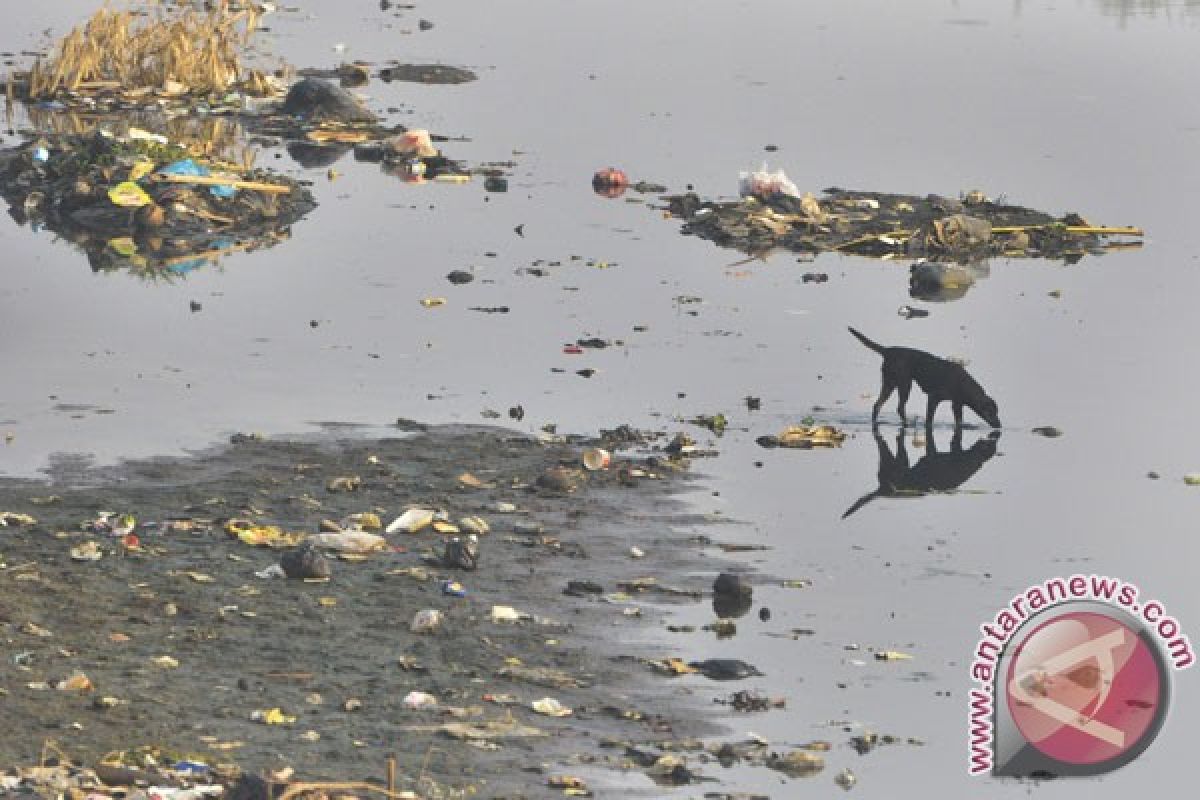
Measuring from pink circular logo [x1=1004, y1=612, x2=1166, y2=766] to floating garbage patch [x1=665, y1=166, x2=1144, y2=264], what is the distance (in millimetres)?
10500

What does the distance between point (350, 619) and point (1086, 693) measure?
3.34 meters

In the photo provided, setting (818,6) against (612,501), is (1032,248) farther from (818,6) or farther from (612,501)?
(818,6)

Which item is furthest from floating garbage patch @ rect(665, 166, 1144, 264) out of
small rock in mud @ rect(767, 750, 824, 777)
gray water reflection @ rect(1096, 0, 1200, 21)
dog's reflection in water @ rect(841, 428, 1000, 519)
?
gray water reflection @ rect(1096, 0, 1200, 21)

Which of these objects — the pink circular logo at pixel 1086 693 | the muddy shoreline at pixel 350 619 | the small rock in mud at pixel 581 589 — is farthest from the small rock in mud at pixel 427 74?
the pink circular logo at pixel 1086 693

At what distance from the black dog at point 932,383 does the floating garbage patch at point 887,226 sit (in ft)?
17.9

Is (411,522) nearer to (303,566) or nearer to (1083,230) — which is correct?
(303,566)

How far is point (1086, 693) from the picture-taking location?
10500mm

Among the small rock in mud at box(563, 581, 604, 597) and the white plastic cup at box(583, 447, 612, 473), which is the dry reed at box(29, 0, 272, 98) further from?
the small rock in mud at box(563, 581, 604, 597)

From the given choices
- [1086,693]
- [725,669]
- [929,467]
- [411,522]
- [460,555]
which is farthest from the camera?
[929,467]

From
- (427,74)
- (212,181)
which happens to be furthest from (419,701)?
(427,74)

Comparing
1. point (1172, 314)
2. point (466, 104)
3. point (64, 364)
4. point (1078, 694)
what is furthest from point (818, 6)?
point (1078, 694)

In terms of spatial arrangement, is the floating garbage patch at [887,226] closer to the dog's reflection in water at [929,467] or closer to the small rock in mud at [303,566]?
the dog's reflection in water at [929,467]

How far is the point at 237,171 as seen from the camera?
21.9 meters

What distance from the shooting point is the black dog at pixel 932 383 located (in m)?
15.7
